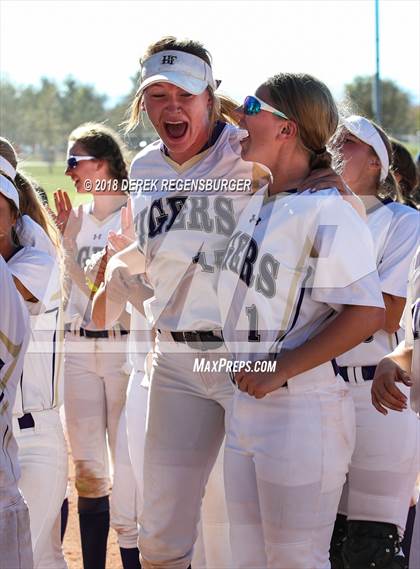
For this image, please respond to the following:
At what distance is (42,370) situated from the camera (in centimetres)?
327

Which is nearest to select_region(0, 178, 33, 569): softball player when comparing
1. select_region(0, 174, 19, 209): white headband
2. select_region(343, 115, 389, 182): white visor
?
select_region(0, 174, 19, 209): white headband

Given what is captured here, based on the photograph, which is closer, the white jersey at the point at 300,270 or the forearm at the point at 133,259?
the white jersey at the point at 300,270

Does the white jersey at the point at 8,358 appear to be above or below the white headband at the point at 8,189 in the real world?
below

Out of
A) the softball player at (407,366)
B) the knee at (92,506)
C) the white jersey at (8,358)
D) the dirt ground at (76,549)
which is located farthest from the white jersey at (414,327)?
the dirt ground at (76,549)

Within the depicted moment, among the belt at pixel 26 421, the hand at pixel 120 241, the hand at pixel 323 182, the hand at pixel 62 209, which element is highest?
the hand at pixel 62 209

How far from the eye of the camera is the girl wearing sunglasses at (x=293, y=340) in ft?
8.85

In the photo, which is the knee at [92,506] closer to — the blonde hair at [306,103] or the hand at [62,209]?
the hand at [62,209]

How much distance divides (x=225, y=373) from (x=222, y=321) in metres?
0.19

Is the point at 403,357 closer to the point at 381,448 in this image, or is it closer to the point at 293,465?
the point at 293,465

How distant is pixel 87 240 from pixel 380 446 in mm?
2125

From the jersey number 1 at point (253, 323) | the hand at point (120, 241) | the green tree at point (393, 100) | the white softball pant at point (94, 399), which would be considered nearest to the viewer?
the jersey number 1 at point (253, 323)

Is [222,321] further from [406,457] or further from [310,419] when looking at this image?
[406,457]

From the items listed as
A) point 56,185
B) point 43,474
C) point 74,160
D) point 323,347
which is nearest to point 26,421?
point 43,474

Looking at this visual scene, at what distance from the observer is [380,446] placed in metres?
3.38
